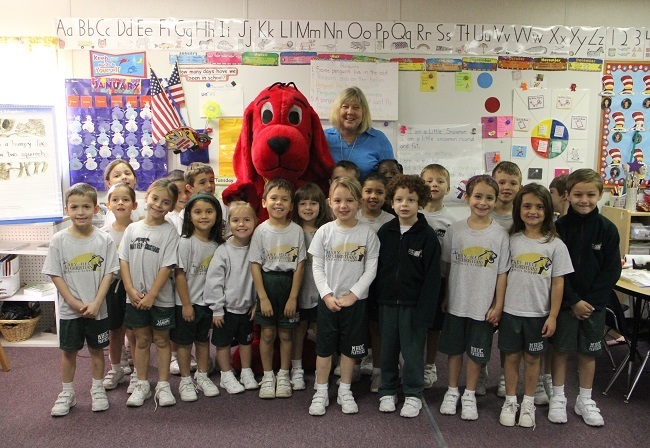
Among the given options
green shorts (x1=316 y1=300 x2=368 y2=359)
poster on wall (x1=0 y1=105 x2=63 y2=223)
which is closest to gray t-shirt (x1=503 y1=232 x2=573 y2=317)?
green shorts (x1=316 y1=300 x2=368 y2=359)

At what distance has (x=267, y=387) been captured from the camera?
2480 millimetres

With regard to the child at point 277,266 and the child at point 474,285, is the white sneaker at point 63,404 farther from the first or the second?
the child at point 474,285

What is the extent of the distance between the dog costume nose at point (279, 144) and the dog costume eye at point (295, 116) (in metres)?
0.23

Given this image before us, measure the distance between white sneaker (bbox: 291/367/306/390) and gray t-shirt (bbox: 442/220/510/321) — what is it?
884 mm

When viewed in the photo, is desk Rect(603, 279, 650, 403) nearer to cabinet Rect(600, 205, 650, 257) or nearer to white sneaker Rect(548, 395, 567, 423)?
white sneaker Rect(548, 395, 567, 423)

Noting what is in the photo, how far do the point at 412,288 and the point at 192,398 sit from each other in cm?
124

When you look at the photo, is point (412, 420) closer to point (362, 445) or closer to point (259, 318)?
point (362, 445)

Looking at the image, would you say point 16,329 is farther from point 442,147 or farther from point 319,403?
point 442,147

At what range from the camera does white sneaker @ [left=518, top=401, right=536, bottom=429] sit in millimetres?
2223

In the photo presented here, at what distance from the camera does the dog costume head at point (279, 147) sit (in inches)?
98.5

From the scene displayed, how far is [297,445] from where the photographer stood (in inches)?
82.1

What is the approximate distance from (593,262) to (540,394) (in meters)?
0.74

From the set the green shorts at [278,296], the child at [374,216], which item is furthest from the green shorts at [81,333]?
the child at [374,216]

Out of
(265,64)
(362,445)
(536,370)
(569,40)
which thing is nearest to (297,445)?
(362,445)
